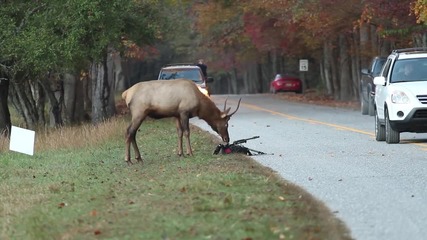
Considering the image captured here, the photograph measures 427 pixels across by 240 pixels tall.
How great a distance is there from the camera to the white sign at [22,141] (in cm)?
2106

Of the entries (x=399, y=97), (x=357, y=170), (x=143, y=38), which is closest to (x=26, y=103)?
(x=143, y=38)

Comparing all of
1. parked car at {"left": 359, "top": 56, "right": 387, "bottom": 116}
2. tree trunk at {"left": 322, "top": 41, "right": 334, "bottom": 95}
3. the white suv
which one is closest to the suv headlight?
the white suv

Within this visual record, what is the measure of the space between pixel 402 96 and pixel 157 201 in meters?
9.34

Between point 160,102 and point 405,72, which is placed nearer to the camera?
point 160,102

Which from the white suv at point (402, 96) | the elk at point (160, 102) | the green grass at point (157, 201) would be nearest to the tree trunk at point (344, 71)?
the white suv at point (402, 96)

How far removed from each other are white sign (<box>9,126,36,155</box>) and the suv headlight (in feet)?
23.6

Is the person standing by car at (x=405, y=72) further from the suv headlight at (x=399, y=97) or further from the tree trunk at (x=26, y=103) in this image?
the tree trunk at (x=26, y=103)

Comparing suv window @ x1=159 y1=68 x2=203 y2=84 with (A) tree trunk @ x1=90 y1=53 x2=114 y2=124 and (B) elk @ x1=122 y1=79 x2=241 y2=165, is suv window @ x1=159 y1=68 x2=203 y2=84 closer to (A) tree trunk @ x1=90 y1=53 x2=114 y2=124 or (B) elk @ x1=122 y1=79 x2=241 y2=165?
(A) tree trunk @ x1=90 y1=53 x2=114 y2=124

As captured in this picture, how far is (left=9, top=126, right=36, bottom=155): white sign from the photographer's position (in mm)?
21062

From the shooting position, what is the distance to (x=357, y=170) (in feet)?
50.3

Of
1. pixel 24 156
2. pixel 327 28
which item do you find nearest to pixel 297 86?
pixel 327 28

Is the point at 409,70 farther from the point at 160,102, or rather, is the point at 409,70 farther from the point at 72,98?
the point at 72,98

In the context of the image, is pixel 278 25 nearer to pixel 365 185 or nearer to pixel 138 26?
pixel 138 26

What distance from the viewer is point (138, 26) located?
3797 cm
